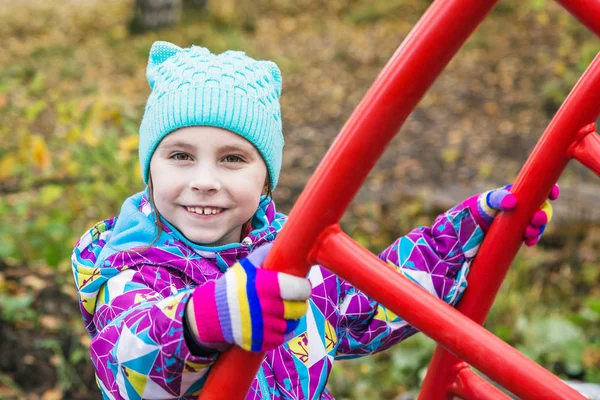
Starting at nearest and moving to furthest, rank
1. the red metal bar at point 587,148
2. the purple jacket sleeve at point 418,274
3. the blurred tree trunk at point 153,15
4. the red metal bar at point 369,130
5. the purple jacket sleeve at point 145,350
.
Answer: the red metal bar at point 369,130
the purple jacket sleeve at point 145,350
the red metal bar at point 587,148
the purple jacket sleeve at point 418,274
the blurred tree trunk at point 153,15

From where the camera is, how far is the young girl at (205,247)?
0.97m

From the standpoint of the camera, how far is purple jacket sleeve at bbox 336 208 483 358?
1338mm

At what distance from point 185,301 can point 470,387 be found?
58 cm

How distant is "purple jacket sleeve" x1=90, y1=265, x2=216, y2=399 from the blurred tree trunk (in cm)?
674

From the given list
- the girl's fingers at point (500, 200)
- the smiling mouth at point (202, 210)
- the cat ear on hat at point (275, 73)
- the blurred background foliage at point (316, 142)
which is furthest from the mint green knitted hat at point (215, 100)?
the blurred background foliage at point (316, 142)

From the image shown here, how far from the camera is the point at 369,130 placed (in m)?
0.84

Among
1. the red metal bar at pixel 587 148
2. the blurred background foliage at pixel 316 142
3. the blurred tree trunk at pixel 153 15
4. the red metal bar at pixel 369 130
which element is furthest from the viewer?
the blurred tree trunk at pixel 153 15

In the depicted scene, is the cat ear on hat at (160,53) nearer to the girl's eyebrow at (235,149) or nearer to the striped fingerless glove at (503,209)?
the girl's eyebrow at (235,149)

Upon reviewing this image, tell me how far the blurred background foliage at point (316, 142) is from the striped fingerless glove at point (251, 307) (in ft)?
5.27

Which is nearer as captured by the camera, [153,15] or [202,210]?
[202,210]

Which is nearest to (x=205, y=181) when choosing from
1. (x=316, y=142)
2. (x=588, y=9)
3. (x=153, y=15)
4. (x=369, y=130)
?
(x=369, y=130)

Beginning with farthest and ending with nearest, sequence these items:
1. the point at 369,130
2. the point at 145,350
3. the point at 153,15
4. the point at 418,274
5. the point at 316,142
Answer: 1. the point at 153,15
2. the point at 316,142
3. the point at 418,274
4. the point at 145,350
5. the point at 369,130

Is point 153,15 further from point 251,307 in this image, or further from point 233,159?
point 251,307

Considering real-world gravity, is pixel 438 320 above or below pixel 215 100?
below
